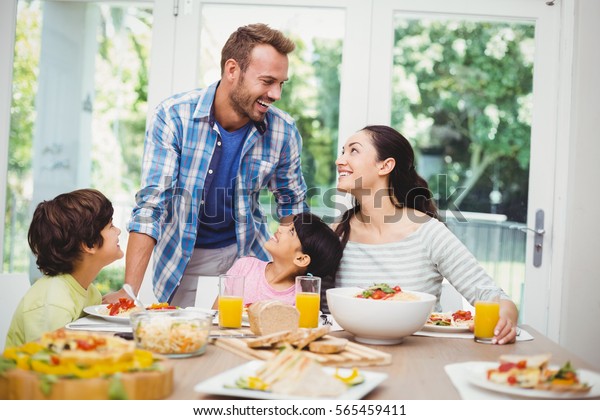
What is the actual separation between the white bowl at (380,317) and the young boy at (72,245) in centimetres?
78

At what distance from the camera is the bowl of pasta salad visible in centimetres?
119

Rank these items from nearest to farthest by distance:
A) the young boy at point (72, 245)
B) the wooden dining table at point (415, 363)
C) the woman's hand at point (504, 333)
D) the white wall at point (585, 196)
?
the wooden dining table at point (415, 363) → the woman's hand at point (504, 333) → the young boy at point (72, 245) → the white wall at point (585, 196)

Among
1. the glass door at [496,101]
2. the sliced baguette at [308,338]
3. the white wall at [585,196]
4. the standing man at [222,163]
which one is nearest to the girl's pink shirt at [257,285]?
the standing man at [222,163]

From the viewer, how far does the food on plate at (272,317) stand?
4.72 feet

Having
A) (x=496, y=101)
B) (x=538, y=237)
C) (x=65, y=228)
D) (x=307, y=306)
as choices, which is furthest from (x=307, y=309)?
(x=496, y=101)

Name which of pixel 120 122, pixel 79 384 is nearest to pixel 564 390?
pixel 79 384

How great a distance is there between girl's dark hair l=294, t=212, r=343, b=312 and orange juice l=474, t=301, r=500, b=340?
74 cm

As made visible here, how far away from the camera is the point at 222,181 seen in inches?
104

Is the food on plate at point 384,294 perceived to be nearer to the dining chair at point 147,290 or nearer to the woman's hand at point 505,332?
the woman's hand at point 505,332

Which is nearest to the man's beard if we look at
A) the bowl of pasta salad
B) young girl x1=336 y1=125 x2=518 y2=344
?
young girl x1=336 y1=125 x2=518 y2=344

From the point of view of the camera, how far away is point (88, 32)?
4.00 metres

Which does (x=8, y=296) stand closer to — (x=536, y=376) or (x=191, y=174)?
(x=191, y=174)

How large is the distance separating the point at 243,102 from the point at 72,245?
3.17 ft
